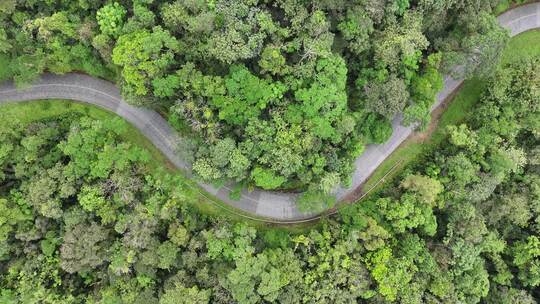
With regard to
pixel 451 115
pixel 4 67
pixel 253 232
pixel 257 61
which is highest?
pixel 257 61

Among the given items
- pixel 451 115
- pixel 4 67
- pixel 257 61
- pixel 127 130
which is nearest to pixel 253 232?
pixel 257 61

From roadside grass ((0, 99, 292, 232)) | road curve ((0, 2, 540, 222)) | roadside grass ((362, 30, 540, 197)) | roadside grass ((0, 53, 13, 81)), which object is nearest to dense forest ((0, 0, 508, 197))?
roadside grass ((0, 53, 13, 81))

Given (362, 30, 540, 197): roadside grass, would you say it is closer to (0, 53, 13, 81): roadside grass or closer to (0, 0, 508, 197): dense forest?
(0, 0, 508, 197): dense forest

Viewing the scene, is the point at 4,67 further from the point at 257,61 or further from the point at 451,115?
the point at 451,115

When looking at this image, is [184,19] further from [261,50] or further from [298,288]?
[298,288]

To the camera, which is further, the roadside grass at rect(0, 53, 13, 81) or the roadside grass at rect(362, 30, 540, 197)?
the roadside grass at rect(362, 30, 540, 197)

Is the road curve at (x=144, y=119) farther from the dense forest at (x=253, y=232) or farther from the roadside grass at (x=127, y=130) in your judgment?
the dense forest at (x=253, y=232)
